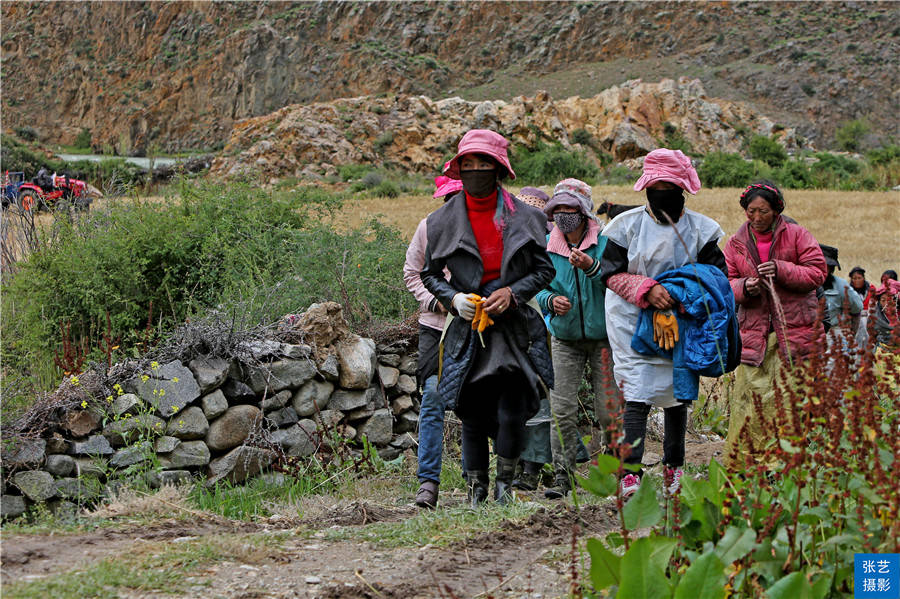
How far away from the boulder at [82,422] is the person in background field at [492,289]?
88.9 inches

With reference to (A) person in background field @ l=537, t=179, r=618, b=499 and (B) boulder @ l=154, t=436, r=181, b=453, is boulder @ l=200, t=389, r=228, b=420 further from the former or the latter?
(A) person in background field @ l=537, t=179, r=618, b=499

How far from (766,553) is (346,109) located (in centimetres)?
4206

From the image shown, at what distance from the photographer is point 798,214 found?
81.6ft

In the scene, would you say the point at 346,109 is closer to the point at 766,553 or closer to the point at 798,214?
the point at 798,214

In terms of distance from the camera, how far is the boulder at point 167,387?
5.32 metres

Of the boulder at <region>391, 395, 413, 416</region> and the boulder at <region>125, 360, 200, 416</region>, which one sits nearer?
the boulder at <region>125, 360, 200, 416</region>

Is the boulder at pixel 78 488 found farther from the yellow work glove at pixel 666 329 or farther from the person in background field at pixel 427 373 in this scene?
the yellow work glove at pixel 666 329

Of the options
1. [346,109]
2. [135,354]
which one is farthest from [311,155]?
[135,354]

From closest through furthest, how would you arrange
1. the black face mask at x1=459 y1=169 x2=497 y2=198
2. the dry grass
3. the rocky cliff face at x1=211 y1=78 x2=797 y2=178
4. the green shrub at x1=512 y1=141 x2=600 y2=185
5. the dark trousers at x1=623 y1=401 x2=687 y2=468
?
the dark trousers at x1=623 y1=401 x2=687 y2=468
the black face mask at x1=459 y1=169 x2=497 y2=198
the dry grass
the green shrub at x1=512 y1=141 x2=600 y2=185
the rocky cliff face at x1=211 y1=78 x2=797 y2=178

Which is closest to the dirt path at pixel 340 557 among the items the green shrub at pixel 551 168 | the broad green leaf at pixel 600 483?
the broad green leaf at pixel 600 483

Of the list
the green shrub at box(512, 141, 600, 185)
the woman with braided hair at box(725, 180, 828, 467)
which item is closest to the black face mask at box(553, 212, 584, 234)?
the woman with braided hair at box(725, 180, 828, 467)

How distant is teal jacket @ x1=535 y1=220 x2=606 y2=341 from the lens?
5012 millimetres

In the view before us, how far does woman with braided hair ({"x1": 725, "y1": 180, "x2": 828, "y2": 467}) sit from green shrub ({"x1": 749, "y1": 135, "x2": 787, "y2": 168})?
39.6 m

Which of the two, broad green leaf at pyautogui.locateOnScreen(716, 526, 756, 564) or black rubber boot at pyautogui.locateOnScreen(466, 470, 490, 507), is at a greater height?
broad green leaf at pyautogui.locateOnScreen(716, 526, 756, 564)
